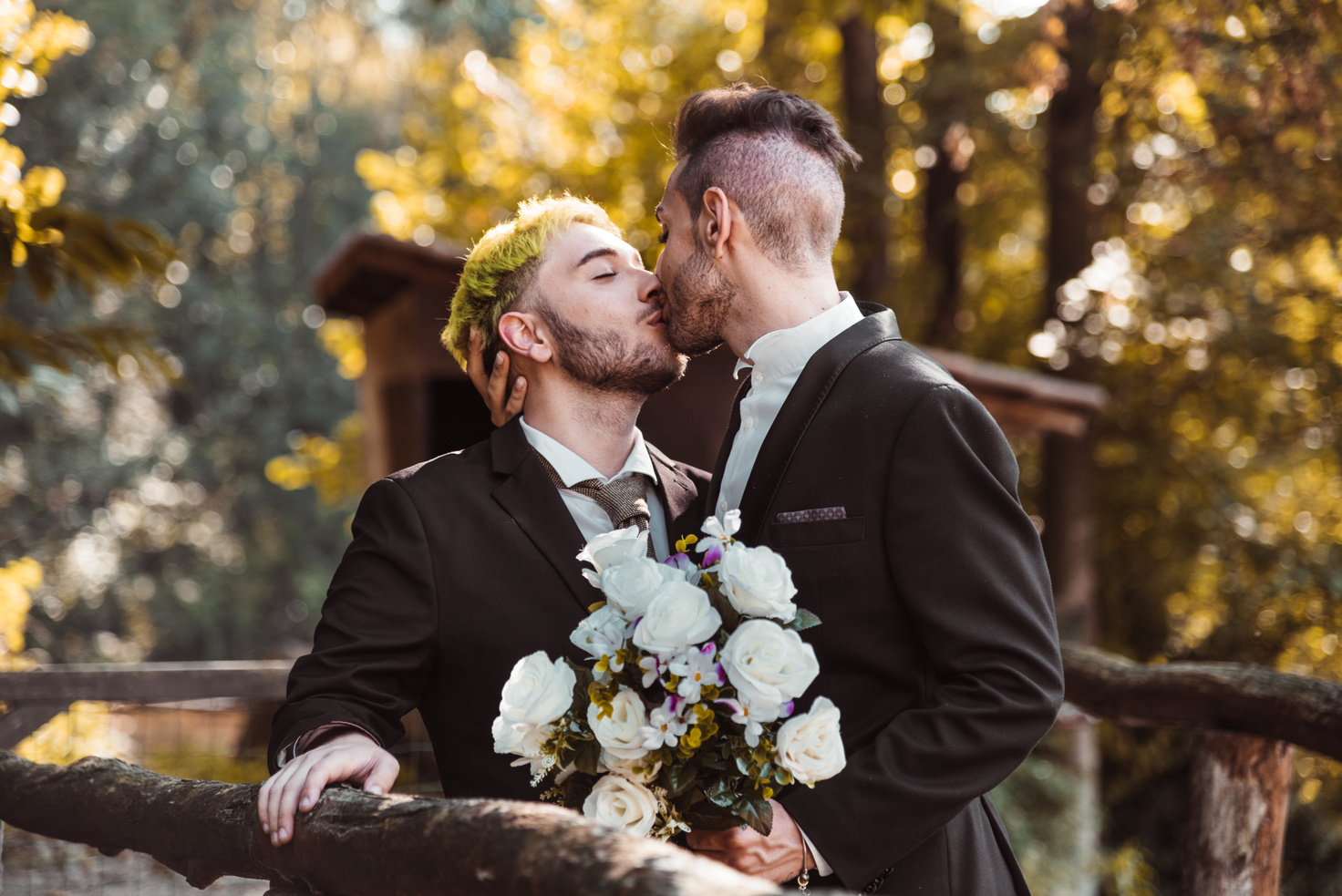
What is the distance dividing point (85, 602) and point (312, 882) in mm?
24353

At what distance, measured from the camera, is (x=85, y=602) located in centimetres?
2297

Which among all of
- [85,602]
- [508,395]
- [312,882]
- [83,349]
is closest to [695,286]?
[508,395]

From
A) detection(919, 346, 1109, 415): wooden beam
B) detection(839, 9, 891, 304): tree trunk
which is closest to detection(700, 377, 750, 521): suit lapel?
detection(919, 346, 1109, 415): wooden beam

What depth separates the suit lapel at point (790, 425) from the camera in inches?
75.1

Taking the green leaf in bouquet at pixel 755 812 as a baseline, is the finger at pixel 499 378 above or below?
above

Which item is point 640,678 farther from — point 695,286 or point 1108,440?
point 1108,440

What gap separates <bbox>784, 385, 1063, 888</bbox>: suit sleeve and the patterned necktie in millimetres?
785

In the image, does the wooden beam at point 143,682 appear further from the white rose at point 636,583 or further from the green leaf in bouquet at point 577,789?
the white rose at point 636,583

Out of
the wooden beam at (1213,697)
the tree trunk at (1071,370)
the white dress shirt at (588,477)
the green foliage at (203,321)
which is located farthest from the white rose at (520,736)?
the green foliage at (203,321)

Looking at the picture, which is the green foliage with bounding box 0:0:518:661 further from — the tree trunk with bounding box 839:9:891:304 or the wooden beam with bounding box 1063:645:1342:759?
the wooden beam with bounding box 1063:645:1342:759

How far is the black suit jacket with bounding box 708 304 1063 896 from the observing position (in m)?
1.66

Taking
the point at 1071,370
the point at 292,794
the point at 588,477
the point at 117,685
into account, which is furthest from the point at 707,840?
the point at 1071,370

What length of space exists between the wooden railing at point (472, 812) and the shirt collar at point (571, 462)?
918 mm

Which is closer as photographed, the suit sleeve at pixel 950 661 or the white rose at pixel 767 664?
the white rose at pixel 767 664
